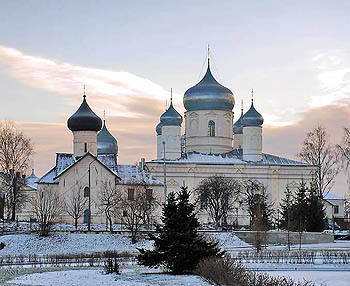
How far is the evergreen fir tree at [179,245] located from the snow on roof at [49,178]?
34229 millimetres

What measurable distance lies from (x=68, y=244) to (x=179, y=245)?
19.1m

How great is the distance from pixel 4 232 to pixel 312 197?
18956 mm

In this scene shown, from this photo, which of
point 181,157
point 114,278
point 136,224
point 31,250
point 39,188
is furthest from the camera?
point 181,157

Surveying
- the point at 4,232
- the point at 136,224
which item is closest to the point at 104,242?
the point at 136,224

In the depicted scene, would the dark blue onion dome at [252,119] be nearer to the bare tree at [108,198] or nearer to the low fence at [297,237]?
the bare tree at [108,198]

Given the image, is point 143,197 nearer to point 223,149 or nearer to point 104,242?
point 104,242

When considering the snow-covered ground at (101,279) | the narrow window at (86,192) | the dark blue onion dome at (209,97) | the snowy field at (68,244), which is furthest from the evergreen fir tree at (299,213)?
the dark blue onion dome at (209,97)

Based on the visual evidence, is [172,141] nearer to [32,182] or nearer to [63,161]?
[63,161]

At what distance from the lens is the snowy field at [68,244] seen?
4100 cm

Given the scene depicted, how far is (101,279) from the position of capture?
2355cm

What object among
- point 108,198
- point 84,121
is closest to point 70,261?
point 108,198

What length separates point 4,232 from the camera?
45.3 metres

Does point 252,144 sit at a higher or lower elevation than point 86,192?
higher

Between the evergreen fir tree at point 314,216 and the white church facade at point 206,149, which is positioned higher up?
the white church facade at point 206,149
